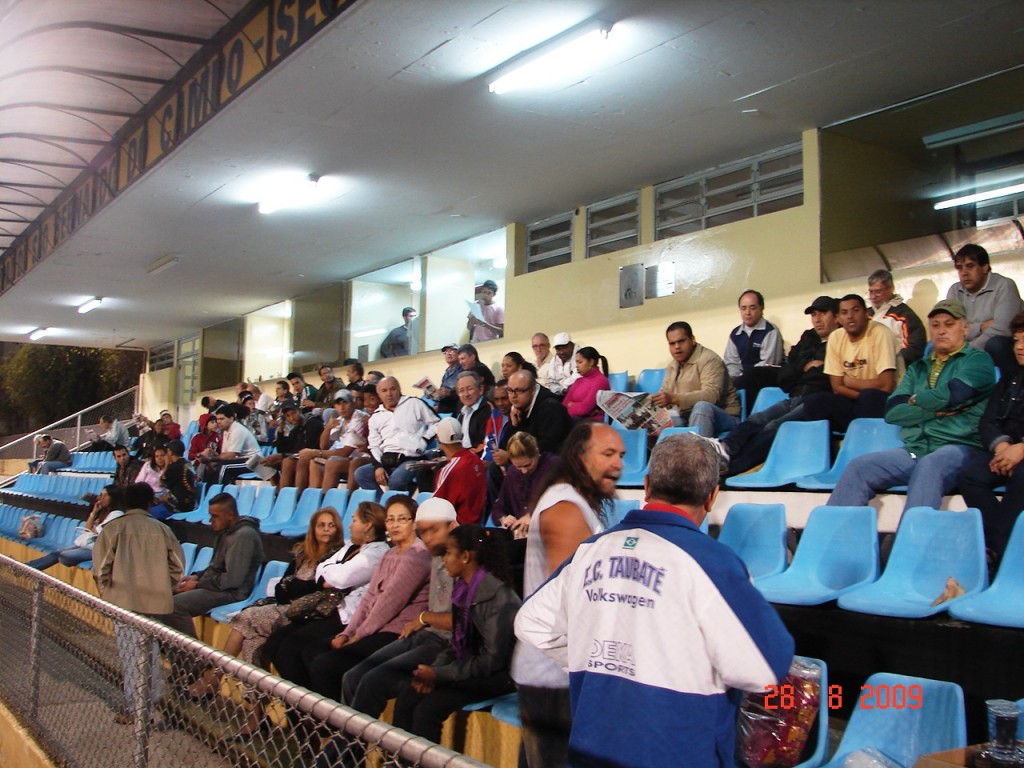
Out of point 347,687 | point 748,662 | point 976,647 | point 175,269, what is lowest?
point 347,687

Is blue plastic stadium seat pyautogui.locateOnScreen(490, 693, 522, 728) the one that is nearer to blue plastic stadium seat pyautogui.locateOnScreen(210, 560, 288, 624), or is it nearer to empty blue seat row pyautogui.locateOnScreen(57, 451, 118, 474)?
blue plastic stadium seat pyautogui.locateOnScreen(210, 560, 288, 624)

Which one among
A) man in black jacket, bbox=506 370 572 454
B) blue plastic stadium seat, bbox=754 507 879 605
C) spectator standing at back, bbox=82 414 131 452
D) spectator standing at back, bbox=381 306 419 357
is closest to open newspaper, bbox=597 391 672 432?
man in black jacket, bbox=506 370 572 454

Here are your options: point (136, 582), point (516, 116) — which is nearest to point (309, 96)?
point (516, 116)

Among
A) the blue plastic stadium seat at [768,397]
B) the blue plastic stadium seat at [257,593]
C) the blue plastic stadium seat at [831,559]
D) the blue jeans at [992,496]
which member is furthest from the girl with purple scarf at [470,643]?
the blue plastic stadium seat at [768,397]

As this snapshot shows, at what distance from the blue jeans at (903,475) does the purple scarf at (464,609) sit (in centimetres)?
190

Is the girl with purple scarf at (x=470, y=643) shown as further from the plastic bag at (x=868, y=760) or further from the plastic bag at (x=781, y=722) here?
the plastic bag at (x=868, y=760)

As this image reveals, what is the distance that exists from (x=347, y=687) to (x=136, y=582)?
192 cm

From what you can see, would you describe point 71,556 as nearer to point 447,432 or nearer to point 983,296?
point 447,432

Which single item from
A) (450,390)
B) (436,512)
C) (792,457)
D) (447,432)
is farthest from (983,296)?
(450,390)

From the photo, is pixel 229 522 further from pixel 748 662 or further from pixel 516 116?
pixel 748 662

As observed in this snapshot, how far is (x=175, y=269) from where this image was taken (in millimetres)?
13289

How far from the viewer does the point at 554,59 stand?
20.7ft

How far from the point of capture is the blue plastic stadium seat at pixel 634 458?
6293mm

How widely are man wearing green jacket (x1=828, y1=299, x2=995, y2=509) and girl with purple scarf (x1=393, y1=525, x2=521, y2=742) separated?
186 centimetres
